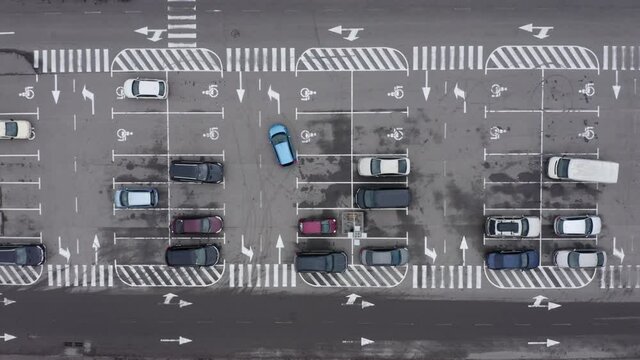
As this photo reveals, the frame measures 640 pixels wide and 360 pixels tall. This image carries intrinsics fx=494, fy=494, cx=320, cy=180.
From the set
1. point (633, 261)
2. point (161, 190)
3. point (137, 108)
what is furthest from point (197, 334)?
point (633, 261)

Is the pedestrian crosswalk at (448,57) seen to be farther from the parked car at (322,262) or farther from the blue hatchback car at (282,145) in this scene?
the parked car at (322,262)

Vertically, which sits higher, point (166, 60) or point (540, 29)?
point (540, 29)


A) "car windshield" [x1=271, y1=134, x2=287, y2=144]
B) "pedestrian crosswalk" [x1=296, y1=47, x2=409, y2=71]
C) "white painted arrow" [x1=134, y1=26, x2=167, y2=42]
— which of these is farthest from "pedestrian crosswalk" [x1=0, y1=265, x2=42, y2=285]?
"pedestrian crosswalk" [x1=296, y1=47, x2=409, y2=71]

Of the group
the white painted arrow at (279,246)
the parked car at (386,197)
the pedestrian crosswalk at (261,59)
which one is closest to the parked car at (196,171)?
the white painted arrow at (279,246)

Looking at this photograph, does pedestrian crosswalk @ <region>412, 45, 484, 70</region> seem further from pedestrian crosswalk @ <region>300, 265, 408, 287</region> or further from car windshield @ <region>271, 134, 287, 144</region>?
pedestrian crosswalk @ <region>300, 265, 408, 287</region>

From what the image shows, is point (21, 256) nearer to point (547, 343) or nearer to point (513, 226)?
point (513, 226)

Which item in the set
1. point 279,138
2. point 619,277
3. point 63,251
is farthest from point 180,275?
point 619,277

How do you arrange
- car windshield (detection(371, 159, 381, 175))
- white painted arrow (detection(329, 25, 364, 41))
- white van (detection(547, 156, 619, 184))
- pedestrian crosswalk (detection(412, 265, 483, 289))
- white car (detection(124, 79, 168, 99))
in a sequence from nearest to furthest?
white van (detection(547, 156, 619, 184)), car windshield (detection(371, 159, 381, 175)), white car (detection(124, 79, 168, 99)), white painted arrow (detection(329, 25, 364, 41)), pedestrian crosswalk (detection(412, 265, 483, 289))
